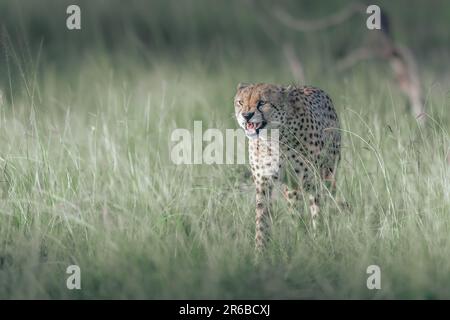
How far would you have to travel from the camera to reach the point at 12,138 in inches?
254

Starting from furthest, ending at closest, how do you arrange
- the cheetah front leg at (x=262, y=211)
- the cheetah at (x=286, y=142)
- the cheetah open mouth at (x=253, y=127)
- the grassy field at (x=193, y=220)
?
1. the cheetah at (x=286, y=142)
2. the cheetah open mouth at (x=253, y=127)
3. the cheetah front leg at (x=262, y=211)
4. the grassy field at (x=193, y=220)

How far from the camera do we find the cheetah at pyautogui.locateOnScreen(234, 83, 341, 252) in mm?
5996

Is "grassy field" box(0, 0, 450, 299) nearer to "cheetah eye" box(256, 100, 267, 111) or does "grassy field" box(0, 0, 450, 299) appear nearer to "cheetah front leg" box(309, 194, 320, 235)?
"cheetah front leg" box(309, 194, 320, 235)

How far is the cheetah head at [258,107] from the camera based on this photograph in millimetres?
5922

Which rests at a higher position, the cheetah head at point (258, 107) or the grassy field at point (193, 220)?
the cheetah head at point (258, 107)

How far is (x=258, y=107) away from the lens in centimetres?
602

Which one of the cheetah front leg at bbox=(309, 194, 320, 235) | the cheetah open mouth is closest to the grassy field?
the cheetah front leg at bbox=(309, 194, 320, 235)

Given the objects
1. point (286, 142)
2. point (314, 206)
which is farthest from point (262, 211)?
point (286, 142)

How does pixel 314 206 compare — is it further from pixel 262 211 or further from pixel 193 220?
pixel 193 220

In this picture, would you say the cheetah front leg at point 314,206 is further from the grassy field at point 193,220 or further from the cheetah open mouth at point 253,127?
the cheetah open mouth at point 253,127

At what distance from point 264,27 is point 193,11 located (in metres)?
2.09

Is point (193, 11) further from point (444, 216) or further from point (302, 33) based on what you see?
point (444, 216)

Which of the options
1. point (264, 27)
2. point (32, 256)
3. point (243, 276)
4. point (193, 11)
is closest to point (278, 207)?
point (243, 276)

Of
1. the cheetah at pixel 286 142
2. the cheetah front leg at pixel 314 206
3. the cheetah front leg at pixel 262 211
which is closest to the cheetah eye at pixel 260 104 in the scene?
the cheetah at pixel 286 142
